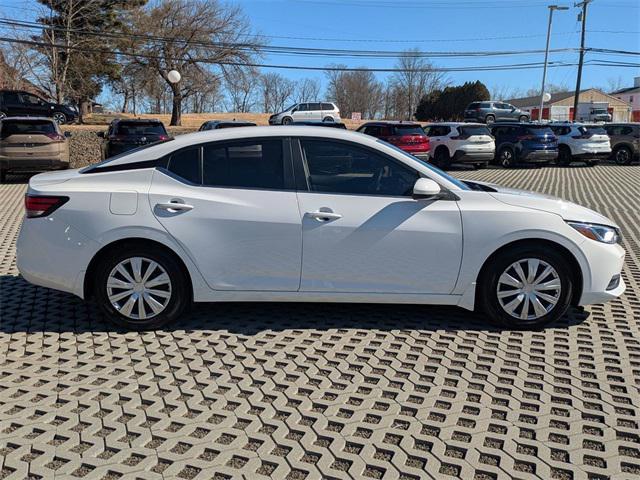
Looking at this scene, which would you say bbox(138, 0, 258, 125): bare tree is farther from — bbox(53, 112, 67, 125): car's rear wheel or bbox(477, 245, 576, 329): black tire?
bbox(477, 245, 576, 329): black tire

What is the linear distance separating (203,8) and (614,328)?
124ft

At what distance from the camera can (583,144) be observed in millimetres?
23406

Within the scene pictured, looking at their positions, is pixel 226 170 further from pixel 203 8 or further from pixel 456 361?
pixel 203 8

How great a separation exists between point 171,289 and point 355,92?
274 feet

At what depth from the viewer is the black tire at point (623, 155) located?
25131mm

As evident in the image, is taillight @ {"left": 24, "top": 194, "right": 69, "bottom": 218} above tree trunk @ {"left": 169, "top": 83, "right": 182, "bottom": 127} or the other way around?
the other way around

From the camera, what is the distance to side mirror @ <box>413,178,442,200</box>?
173 inches

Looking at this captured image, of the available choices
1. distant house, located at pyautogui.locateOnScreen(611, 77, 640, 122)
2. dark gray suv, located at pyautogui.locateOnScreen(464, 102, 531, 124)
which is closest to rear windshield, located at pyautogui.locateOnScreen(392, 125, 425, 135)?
dark gray suv, located at pyautogui.locateOnScreen(464, 102, 531, 124)

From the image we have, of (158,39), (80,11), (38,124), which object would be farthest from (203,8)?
(38,124)

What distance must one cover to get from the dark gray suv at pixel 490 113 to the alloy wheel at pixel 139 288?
138ft

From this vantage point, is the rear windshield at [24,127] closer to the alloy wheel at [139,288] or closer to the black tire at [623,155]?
the alloy wheel at [139,288]

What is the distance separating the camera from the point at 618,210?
11.7 m

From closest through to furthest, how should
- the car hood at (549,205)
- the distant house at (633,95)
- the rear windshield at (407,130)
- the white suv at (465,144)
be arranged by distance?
1. the car hood at (549,205)
2. the rear windshield at (407,130)
3. the white suv at (465,144)
4. the distant house at (633,95)

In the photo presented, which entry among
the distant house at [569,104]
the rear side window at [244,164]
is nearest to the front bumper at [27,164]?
the rear side window at [244,164]
